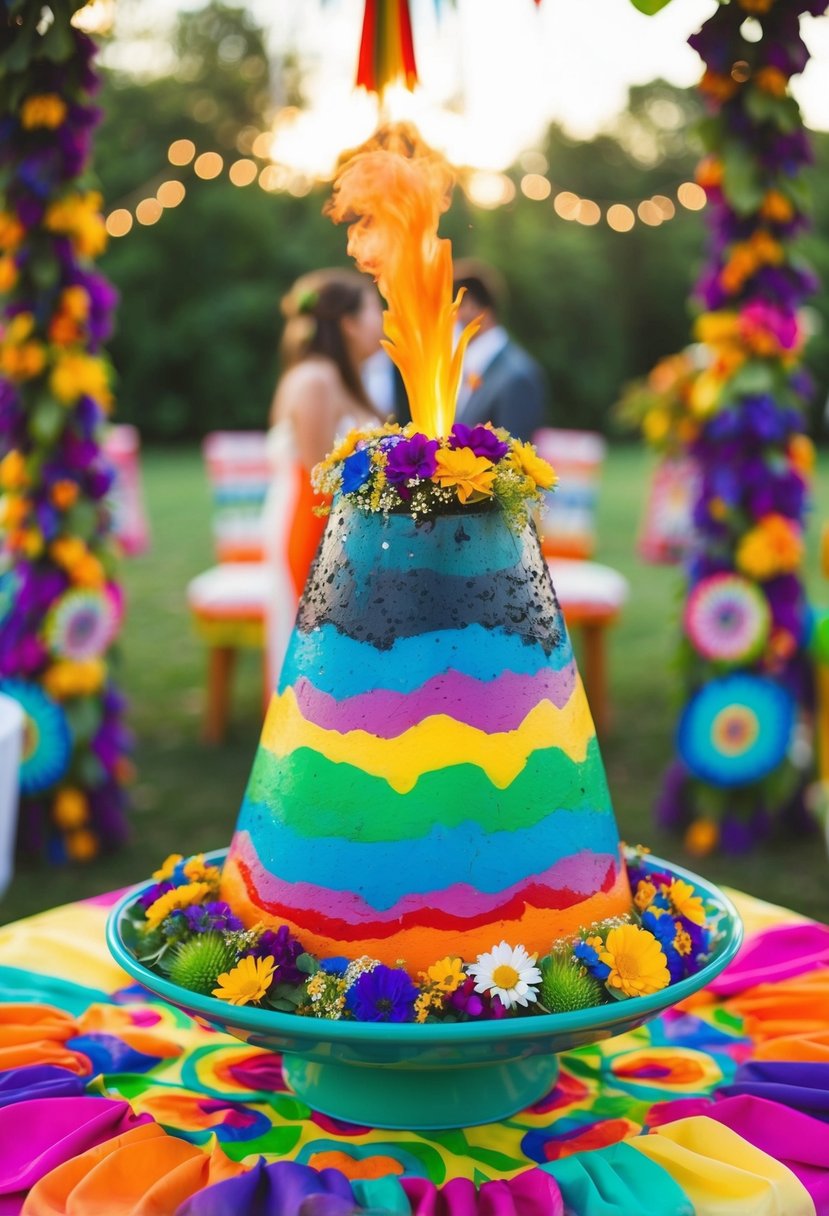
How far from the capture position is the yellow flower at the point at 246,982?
1579 mm

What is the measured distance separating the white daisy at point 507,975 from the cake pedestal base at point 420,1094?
21 centimetres

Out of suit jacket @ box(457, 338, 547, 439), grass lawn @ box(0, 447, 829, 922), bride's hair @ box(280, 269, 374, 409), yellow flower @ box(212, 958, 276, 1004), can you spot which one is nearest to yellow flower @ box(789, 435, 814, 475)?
grass lawn @ box(0, 447, 829, 922)

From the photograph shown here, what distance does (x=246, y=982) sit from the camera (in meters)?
1.58

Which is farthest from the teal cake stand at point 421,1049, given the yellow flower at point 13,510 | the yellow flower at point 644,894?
the yellow flower at point 13,510

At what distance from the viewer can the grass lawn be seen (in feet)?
13.9

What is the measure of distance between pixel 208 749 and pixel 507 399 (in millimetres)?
1974

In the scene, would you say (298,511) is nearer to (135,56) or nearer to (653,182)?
(135,56)

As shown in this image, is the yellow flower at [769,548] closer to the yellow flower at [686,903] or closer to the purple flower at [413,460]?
the yellow flower at [686,903]

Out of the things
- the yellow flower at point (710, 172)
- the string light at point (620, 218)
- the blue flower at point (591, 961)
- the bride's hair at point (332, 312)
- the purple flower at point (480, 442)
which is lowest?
the blue flower at point (591, 961)

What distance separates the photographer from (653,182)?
865 inches

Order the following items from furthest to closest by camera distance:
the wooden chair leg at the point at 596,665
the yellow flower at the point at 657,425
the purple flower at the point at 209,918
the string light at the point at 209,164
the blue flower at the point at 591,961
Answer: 1. the string light at the point at 209,164
2. the wooden chair leg at the point at 596,665
3. the yellow flower at the point at 657,425
4. the purple flower at the point at 209,918
5. the blue flower at the point at 591,961

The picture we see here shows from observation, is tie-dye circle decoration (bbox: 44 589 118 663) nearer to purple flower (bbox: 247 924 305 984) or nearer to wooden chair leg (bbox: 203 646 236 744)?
wooden chair leg (bbox: 203 646 236 744)

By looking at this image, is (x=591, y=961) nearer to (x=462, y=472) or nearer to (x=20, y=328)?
(x=462, y=472)

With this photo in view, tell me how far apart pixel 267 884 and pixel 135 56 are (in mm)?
19518
